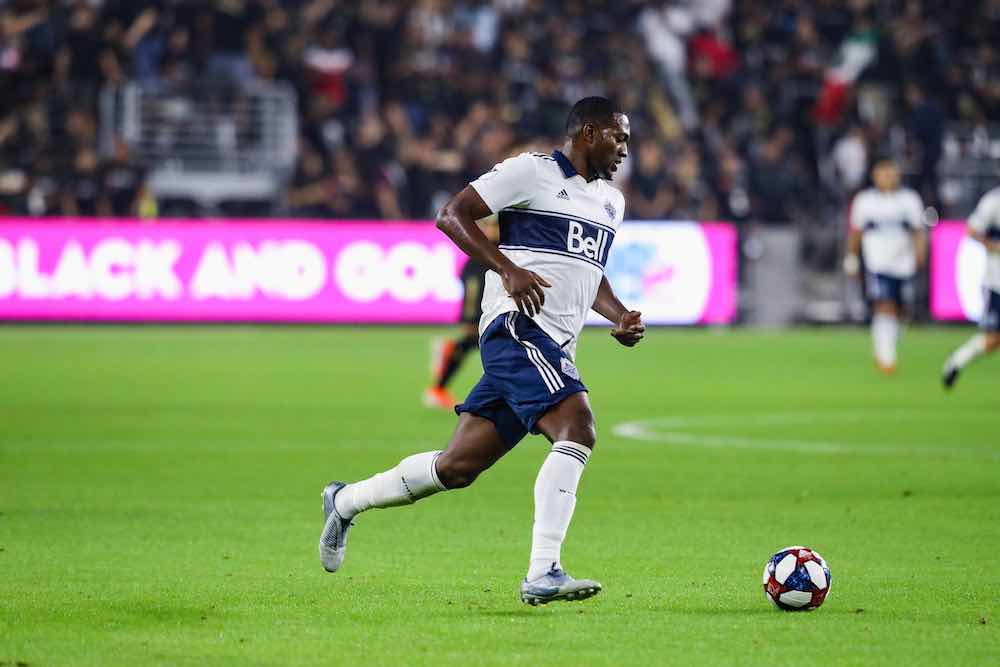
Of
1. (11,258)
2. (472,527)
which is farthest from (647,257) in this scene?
(472,527)

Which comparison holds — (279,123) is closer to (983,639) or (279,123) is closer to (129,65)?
(129,65)

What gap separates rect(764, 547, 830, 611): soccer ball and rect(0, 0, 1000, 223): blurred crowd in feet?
66.6

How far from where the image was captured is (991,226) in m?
18.6

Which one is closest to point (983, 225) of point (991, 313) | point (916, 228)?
point (991, 313)

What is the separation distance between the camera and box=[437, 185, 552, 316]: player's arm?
6797 mm

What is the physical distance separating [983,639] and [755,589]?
1.31m

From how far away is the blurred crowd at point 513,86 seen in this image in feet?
90.4

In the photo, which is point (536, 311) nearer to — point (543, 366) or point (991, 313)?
point (543, 366)

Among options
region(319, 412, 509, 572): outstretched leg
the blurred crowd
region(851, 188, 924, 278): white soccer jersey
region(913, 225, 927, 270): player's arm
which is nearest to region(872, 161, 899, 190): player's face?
region(851, 188, 924, 278): white soccer jersey

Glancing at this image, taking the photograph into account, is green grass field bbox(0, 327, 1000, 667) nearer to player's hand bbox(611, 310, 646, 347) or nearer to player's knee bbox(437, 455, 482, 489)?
player's knee bbox(437, 455, 482, 489)

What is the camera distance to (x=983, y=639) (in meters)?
6.17

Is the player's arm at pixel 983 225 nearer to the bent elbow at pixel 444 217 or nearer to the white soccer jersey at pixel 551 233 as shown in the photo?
the white soccer jersey at pixel 551 233

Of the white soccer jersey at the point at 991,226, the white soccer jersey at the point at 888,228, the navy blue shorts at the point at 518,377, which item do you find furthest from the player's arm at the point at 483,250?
the white soccer jersey at the point at 888,228

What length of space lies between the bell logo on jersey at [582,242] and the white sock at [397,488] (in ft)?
3.22
